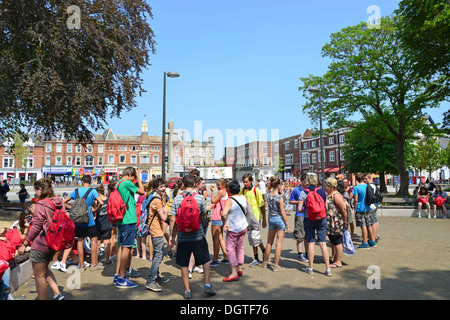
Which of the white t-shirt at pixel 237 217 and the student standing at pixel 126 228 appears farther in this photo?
the white t-shirt at pixel 237 217

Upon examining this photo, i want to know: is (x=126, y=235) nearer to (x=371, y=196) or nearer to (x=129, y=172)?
(x=129, y=172)

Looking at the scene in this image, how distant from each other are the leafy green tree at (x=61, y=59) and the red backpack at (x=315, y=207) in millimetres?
10158

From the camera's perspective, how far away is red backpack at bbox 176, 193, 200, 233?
4621 millimetres

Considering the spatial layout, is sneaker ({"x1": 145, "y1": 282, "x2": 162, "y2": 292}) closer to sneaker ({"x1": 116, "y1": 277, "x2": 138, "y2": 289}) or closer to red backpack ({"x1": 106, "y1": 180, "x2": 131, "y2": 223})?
sneaker ({"x1": 116, "y1": 277, "x2": 138, "y2": 289})

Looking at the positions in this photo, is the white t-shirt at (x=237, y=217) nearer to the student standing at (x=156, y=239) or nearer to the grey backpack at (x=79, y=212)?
the student standing at (x=156, y=239)

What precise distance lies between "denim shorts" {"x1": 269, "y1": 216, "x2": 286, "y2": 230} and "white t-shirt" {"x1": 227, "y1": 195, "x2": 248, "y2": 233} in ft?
2.50

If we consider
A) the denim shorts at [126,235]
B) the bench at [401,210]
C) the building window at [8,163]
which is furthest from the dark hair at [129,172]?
the building window at [8,163]

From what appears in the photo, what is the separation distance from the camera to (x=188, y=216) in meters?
4.62

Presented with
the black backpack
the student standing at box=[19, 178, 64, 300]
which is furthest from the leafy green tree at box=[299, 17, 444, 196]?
the student standing at box=[19, 178, 64, 300]

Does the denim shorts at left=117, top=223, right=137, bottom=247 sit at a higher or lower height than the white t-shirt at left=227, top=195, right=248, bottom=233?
lower

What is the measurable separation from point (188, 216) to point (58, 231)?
1.81 m

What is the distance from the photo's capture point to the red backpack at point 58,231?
4164mm

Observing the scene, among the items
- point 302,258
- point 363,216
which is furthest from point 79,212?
point 363,216
